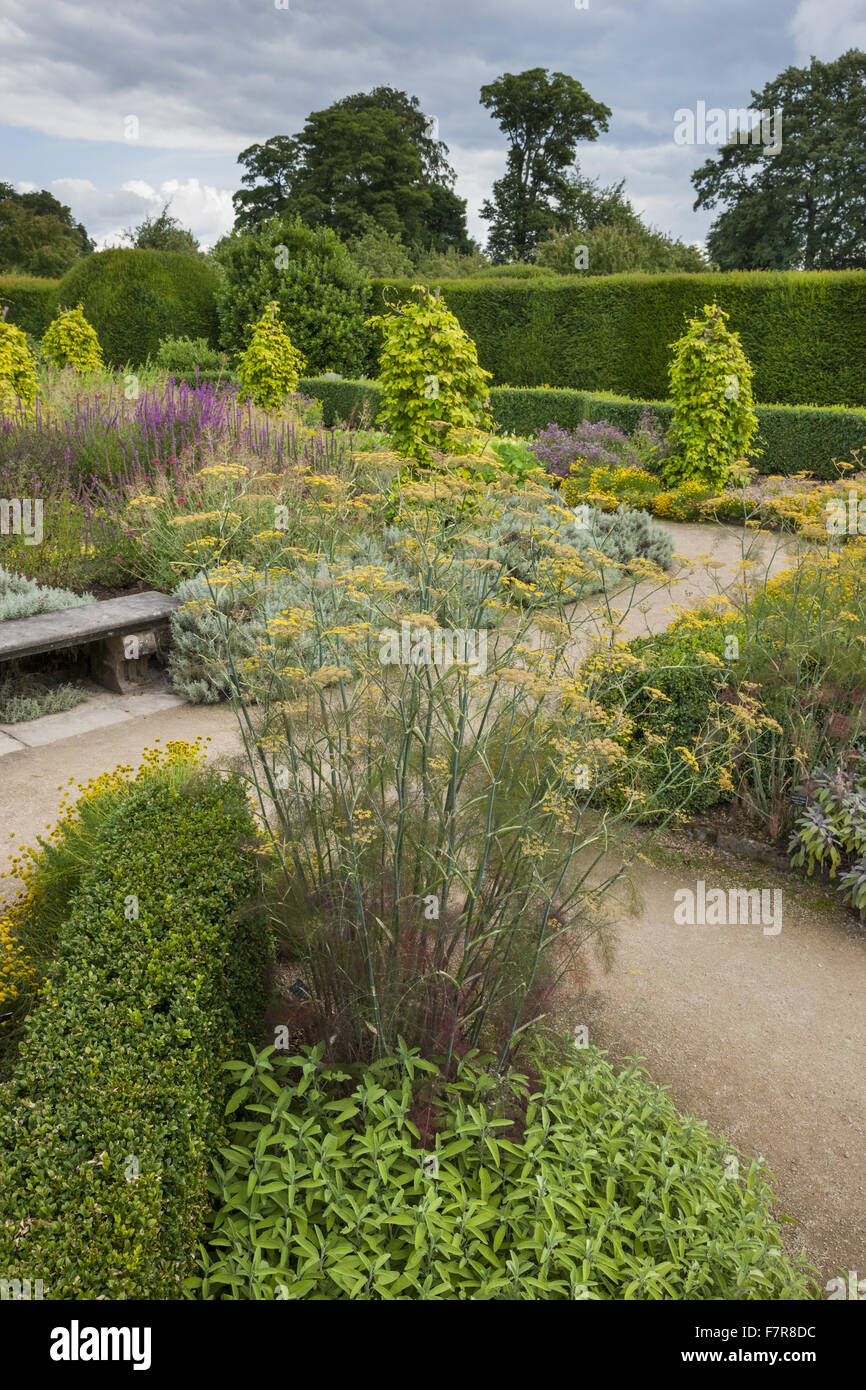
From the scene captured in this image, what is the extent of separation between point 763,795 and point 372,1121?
265 centimetres

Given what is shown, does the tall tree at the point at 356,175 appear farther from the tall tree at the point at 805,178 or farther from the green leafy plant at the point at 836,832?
the green leafy plant at the point at 836,832

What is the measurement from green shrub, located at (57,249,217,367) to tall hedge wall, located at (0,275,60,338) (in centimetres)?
124

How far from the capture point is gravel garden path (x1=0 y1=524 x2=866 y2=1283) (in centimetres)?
247

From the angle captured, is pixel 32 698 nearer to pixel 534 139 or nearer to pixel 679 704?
pixel 679 704

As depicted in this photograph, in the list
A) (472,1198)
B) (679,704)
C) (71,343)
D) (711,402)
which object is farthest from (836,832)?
(71,343)

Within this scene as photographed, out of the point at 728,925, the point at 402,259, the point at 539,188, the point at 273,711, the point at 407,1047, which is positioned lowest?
the point at 728,925

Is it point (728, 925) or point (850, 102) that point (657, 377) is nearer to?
point (728, 925)

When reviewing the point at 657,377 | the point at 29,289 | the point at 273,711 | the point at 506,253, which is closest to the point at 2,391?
the point at 273,711

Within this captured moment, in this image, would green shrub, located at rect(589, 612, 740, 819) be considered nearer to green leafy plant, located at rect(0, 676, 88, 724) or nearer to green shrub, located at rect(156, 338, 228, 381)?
green leafy plant, located at rect(0, 676, 88, 724)

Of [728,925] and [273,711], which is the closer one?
[273,711]

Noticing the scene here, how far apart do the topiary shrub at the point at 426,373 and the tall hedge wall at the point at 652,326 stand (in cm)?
855

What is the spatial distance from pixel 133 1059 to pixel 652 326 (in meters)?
15.7

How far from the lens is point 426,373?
6.87 meters

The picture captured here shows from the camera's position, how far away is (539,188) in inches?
1321
